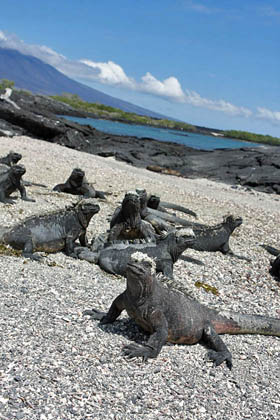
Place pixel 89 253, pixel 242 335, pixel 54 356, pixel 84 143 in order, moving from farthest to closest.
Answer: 1. pixel 84 143
2. pixel 89 253
3. pixel 242 335
4. pixel 54 356

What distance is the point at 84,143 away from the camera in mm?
35531

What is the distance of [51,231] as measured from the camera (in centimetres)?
873

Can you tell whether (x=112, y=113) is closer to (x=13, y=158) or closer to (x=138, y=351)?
(x=13, y=158)

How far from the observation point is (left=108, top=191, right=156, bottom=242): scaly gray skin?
952 cm

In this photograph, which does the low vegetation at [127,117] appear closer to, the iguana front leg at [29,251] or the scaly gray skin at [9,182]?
the scaly gray skin at [9,182]

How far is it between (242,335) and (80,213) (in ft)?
12.2

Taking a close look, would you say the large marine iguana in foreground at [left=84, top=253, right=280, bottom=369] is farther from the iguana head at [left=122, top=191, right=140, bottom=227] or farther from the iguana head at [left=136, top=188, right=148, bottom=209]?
the iguana head at [left=136, top=188, right=148, bottom=209]

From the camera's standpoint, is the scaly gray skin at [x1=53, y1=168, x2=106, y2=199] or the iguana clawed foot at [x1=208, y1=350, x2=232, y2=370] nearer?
the iguana clawed foot at [x1=208, y1=350, x2=232, y2=370]

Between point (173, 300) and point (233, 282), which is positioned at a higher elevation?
point (173, 300)

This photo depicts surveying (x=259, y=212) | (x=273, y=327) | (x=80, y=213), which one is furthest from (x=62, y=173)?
(x=273, y=327)

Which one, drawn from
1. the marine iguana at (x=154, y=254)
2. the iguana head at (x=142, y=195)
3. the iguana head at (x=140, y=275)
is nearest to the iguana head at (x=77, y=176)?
the iguana head at (x=142, y=195)

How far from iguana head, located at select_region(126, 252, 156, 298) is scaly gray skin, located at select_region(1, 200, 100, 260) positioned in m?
3.15

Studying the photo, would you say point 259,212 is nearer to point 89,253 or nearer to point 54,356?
point 89,253

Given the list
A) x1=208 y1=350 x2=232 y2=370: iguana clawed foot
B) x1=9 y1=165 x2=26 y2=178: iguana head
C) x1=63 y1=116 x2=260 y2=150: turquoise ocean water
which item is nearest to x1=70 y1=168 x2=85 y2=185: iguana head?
x1=9 y1=165 x2=26 y2=178: iguana head
